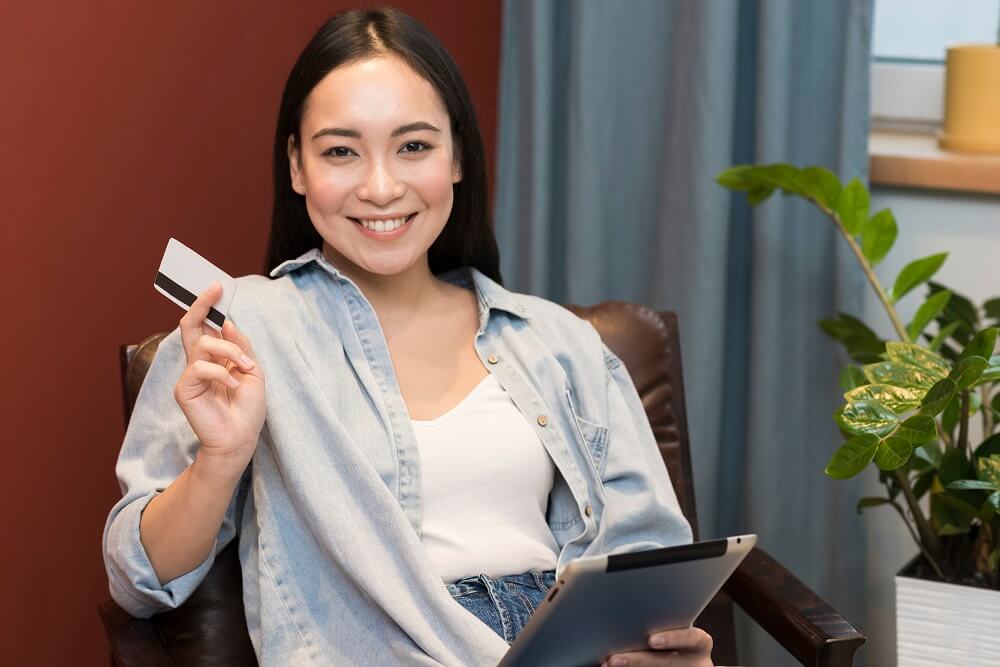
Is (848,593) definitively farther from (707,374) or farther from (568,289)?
(568,289)

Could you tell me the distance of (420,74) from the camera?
1570mm

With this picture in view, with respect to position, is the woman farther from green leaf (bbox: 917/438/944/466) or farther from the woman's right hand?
green leaf (bbox: 917/438/944/466)

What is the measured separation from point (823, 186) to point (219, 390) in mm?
1095

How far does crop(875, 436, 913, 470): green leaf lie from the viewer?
1.57m

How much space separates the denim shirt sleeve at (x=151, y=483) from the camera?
1.43 meters

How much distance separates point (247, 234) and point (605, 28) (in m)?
0.78

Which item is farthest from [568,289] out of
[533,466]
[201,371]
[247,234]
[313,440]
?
[201,371]

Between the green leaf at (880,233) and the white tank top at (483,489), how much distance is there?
0.76 metres

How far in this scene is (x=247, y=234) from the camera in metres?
2.06

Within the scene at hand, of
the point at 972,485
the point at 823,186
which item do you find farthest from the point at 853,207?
the point at 972,485

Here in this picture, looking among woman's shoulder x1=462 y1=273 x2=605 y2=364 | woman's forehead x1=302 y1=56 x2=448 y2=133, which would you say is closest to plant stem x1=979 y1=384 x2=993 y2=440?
woman's shoulder x1=462 y1=273 x2=605 y2=364

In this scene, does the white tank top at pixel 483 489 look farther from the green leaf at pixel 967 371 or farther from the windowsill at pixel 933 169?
the windowsill at pixel 933 169

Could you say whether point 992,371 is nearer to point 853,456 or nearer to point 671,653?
point 853,456

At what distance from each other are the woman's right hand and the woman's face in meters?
0.24
